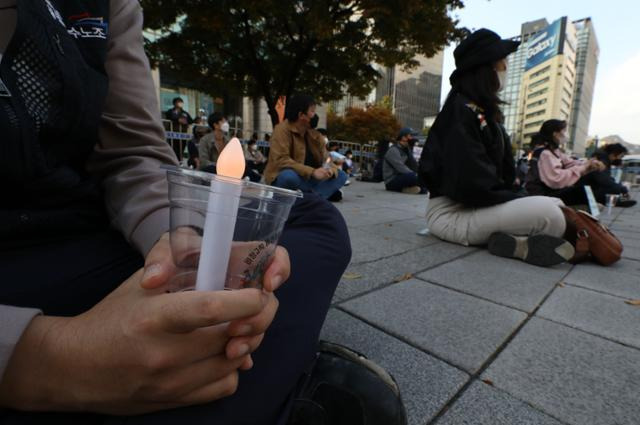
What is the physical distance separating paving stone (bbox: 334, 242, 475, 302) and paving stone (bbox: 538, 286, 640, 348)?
83 cm

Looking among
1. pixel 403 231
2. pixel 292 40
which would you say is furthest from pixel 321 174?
pixel 292 40

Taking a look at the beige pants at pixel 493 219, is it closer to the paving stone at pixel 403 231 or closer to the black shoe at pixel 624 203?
the paving stone at pixel 403 231

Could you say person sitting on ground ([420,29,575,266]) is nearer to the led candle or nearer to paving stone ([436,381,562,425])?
paving stone ([436,381,562,425])

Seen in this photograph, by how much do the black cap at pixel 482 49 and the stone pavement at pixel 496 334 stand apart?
172 cm

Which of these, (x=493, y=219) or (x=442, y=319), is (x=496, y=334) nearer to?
(x=442, y=319)

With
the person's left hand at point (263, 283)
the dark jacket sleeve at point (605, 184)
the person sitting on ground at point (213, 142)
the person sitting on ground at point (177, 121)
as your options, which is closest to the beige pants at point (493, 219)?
the person's left hand at point (263, 283)

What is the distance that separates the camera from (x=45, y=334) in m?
0.55

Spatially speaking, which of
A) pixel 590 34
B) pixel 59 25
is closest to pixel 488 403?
pixel 59 25

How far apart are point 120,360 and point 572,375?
1.51 metres

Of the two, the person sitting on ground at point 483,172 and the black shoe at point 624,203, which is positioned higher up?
the person sitting on ground at point 483,172

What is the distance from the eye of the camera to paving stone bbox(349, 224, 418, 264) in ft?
9.21

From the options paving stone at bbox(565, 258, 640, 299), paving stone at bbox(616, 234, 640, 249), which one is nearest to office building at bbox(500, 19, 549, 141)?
paving stone at bbox(616, 234, 640, 249)

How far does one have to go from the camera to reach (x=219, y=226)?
441 millimetres

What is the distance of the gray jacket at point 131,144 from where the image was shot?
90 cm
